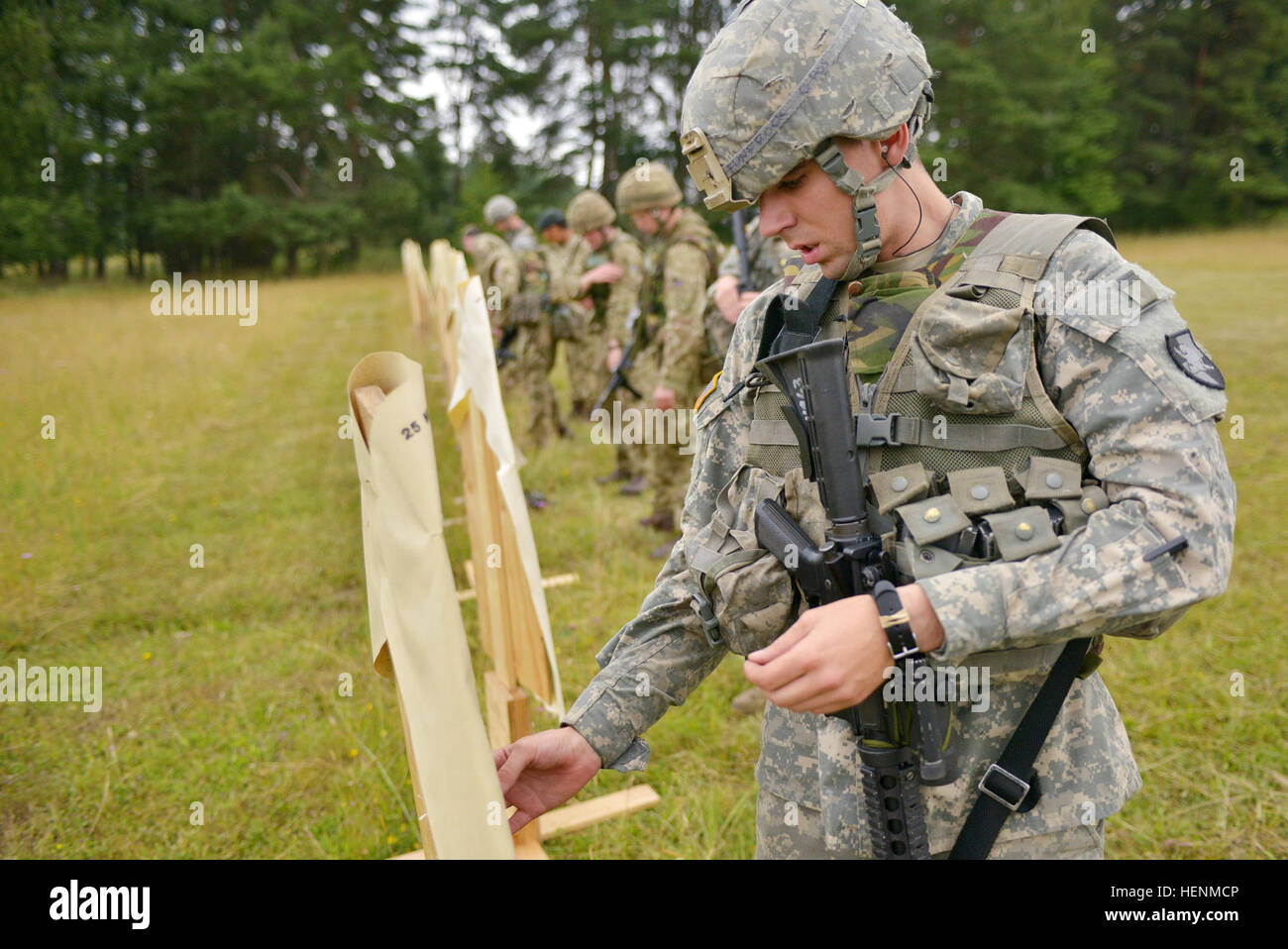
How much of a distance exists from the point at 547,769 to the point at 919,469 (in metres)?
0.82

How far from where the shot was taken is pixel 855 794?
1485mm

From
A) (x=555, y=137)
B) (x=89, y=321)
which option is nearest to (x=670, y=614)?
(x=89, y=321)

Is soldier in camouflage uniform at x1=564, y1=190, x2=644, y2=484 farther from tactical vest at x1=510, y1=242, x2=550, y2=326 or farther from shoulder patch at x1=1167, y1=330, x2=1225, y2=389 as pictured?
shoulder patch at x1=1167, y1=330, x2=1225, y2=389

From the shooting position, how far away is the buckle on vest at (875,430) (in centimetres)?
137

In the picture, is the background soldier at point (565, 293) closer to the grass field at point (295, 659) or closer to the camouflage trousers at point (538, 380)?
the camouflage trousers at point (538, 380)

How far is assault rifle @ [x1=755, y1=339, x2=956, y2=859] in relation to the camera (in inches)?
52.1

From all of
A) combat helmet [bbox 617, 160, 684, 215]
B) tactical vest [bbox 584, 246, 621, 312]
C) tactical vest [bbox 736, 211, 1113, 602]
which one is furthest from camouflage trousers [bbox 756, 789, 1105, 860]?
tactical vest [bbox 584, 246, 621, 312]

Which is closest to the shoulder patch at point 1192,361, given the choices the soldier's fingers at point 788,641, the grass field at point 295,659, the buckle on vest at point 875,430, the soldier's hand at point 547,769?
the buckle on vest at point 875,430

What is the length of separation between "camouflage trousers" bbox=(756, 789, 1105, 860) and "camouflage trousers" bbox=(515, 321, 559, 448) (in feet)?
24.2

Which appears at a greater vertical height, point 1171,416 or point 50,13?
point 50,13

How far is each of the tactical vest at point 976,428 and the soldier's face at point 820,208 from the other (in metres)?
0.15
